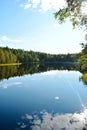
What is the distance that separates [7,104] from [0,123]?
9.91 m

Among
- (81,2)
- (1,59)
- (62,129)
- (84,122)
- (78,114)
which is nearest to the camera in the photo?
(81,2)

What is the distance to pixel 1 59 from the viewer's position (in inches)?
6344

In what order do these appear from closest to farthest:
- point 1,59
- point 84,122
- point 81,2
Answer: point 81,2 → point 84,122 → point 1,59

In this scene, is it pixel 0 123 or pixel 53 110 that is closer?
pixel 0 123

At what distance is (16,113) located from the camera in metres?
30.8

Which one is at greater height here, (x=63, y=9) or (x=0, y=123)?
(x=63, y=9)

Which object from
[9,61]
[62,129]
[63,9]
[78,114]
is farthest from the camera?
[9,61]

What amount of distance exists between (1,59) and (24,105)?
12799 cm

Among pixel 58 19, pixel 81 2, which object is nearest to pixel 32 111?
pixel 58 19

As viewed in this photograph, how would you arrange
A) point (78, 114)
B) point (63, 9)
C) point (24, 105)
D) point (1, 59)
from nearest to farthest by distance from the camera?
point (63, 9) → point (78, 114) → point (24, 105) → point (1, 59)

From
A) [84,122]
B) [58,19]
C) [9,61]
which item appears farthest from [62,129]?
[9,61]

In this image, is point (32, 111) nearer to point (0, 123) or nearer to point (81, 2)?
point (0, 123)

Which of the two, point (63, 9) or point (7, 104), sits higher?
point (63, 9)

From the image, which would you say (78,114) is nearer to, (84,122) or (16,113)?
(84,122)
